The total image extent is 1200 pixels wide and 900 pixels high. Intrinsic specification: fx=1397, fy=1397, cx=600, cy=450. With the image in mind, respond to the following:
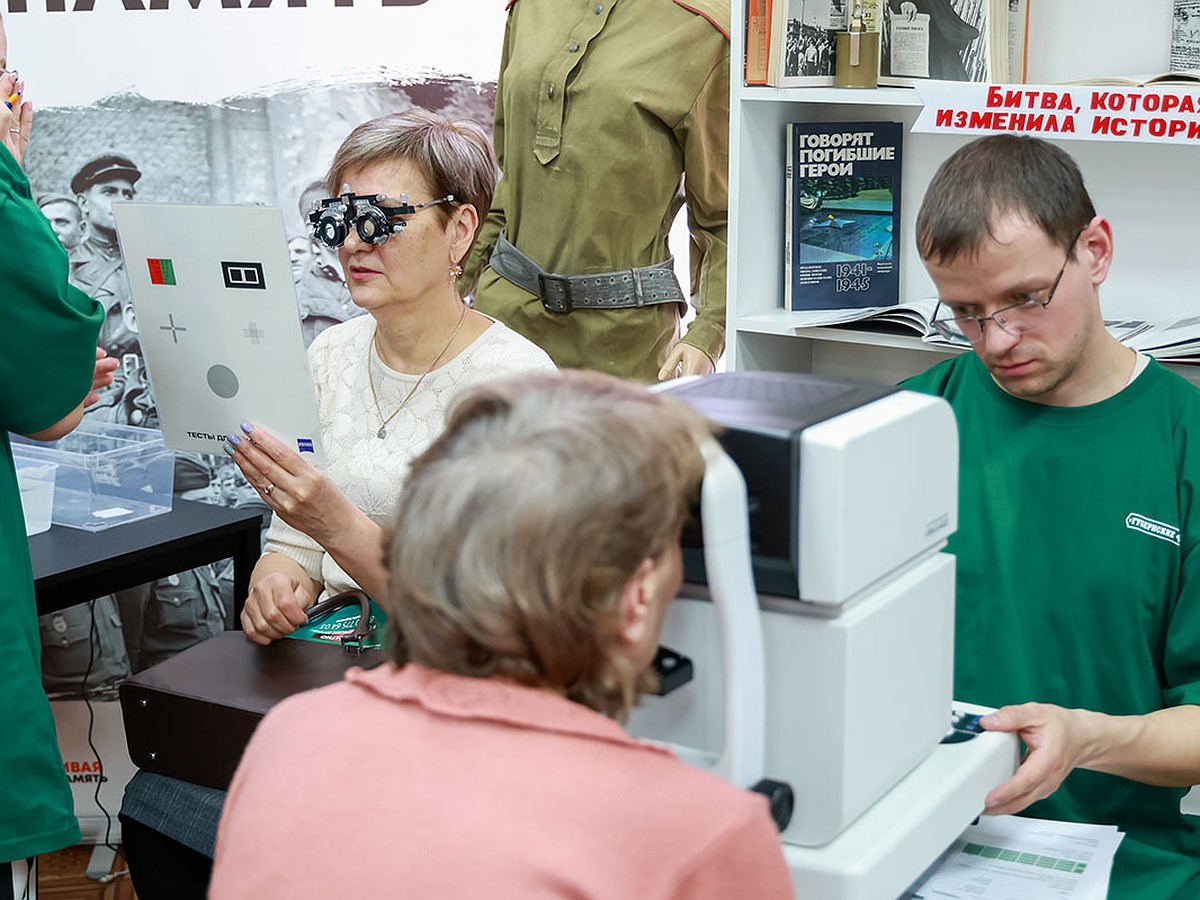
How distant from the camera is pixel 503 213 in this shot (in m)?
2.67

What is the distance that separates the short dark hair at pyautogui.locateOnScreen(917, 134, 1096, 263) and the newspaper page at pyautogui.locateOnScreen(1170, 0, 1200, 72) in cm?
49

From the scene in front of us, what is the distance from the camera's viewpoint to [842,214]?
92.0 inches

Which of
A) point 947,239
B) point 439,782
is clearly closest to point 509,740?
point 439,782

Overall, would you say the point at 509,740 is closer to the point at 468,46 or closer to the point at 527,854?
the point at 527,854

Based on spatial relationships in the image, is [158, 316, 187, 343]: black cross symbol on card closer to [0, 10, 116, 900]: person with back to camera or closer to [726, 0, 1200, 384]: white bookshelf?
[0, 10, 116, 900]: person with back to camera

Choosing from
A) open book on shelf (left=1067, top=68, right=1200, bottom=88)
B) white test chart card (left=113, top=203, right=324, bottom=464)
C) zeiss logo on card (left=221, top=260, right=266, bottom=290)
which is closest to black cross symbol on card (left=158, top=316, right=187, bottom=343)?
white test chart card (left=113, top=203, right=324, bottom=464)

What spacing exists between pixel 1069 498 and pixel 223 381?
1.12 meters

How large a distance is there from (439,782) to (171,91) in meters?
2.31

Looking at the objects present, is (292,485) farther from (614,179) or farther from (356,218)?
(614,179)

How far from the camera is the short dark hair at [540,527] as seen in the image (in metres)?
0.91

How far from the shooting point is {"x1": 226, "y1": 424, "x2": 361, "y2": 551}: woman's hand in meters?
1.88

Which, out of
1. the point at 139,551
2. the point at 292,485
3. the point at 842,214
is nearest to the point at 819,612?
the point at 292,485

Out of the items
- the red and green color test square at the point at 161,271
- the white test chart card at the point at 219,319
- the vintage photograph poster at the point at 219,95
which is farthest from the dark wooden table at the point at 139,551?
the red and green color test square at the point at 161,271

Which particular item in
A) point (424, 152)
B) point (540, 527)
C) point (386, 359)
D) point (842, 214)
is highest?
point (424, 152)
